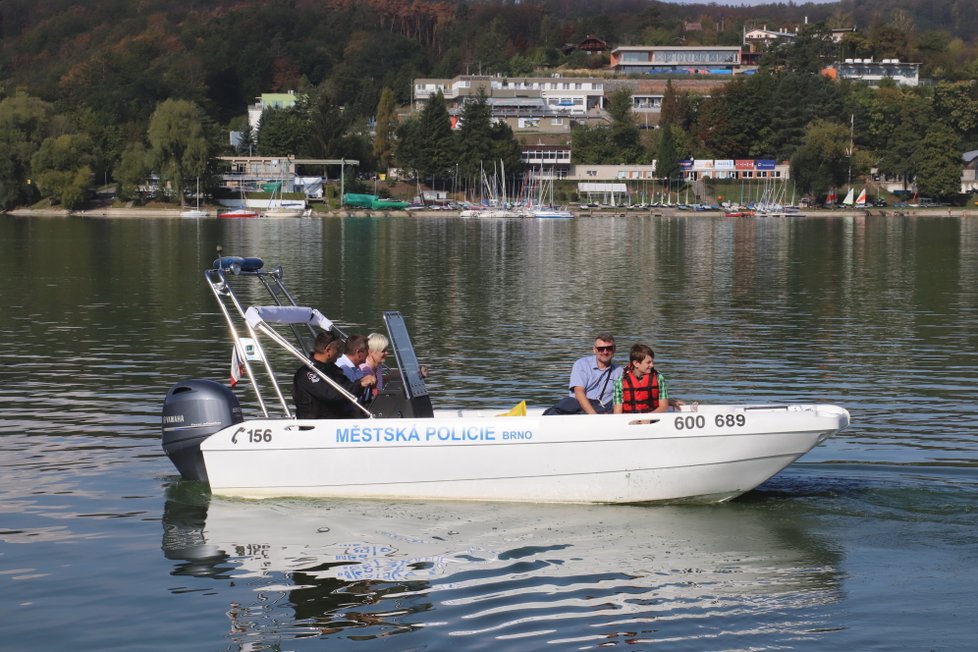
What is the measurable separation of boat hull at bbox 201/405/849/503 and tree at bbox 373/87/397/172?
154 metres

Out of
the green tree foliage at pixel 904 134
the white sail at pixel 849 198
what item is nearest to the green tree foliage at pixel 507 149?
the white sail at pixel 849 198

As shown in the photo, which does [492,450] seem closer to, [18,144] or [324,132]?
[18,144]

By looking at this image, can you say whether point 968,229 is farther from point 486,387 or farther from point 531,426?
point 531,426

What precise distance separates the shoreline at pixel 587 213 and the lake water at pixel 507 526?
335 feet

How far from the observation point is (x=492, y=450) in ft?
46.0

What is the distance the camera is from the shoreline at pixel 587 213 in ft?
442

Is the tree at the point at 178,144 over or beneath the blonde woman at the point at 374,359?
over

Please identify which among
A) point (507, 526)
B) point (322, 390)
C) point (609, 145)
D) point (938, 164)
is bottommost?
point (507, 526)

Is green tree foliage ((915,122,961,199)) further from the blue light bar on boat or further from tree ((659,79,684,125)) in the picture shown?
the blue light bar on boat

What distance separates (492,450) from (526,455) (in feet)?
1.19

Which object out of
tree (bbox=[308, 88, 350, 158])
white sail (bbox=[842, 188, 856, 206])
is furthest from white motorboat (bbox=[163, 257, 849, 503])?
tree (bbox=[308, 88, 350, 158])

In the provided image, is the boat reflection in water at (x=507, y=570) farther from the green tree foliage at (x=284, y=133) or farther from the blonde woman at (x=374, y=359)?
the green tree foliage at (x=284, y=133)

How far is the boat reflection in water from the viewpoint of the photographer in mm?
11500

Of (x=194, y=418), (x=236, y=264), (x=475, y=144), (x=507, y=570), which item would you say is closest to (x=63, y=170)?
(x=475, y=144)
